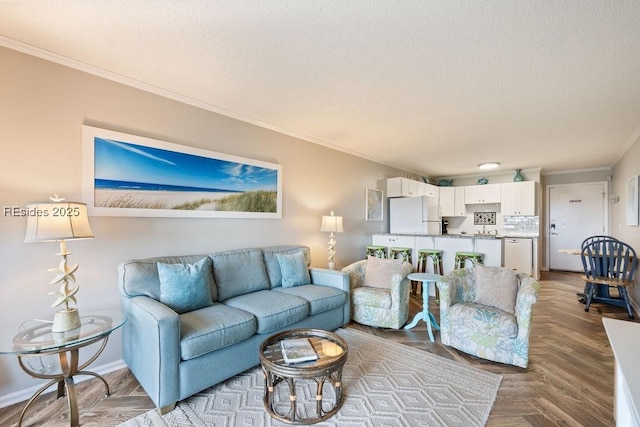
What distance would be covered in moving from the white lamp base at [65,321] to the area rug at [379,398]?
68cm

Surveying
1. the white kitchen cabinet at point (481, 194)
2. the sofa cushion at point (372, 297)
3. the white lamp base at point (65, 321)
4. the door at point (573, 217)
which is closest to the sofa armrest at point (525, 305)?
the sofa cushion at point (372, 297)

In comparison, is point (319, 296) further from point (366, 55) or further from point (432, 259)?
point (432, 259)

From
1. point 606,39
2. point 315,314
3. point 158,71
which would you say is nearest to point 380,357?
point 315,314

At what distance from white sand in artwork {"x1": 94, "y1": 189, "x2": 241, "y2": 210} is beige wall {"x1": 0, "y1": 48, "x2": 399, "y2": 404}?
128mm

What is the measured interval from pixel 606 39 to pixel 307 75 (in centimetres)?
202

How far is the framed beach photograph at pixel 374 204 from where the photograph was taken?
538cm

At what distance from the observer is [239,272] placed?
295 centimetres

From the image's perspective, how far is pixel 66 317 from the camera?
185 cm

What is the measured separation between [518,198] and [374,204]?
3.32 meters

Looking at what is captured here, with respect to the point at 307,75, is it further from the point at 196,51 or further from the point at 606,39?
the point at 606,39

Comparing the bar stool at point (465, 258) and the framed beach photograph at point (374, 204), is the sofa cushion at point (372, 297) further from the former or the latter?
the framed beach photograph at point (374, 204)

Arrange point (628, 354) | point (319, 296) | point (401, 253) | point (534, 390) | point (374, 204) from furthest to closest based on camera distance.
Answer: point (374, 204), point (401, 253), point (319, 296), point (534, 390), point (628, 354)

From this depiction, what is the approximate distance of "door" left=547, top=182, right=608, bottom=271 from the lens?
6.40m

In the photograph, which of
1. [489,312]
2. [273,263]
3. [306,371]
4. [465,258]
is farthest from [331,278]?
[465,258]
